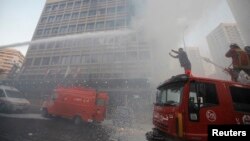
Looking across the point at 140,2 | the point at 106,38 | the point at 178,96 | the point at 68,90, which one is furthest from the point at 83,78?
the point at 178,96

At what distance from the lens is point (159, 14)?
22266 millimetres

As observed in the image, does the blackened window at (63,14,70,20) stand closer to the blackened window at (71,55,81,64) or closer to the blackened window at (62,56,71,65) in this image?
the blackened window at (62,56,71,65)

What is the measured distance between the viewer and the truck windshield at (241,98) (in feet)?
13.7

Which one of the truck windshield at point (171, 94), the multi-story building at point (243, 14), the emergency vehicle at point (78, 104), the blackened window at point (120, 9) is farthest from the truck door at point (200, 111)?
the blackened window at point (120, 9)

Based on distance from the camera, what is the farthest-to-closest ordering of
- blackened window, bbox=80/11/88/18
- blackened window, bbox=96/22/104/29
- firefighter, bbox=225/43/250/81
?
blackened window, bbox=80/11/88/18 < blackened window, bbox=96/22/104/29 < firefighter, bbox=225/43/250/81

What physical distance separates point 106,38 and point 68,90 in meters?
20.5

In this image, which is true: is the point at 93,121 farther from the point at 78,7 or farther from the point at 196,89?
the point at 78,7

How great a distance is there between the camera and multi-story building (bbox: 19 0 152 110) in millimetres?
26859

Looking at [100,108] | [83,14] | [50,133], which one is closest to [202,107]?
[50,133]

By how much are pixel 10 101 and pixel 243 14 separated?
19015 mm

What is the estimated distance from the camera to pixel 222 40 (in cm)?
5966

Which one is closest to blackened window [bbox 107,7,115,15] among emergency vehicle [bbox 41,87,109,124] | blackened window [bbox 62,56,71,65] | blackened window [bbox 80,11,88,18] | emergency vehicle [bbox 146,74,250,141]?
blackened window [bbox 80,11,88,18]

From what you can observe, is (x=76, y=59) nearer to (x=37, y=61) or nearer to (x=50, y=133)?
(x=37, y=61)

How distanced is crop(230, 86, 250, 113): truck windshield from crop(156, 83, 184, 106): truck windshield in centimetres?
117
